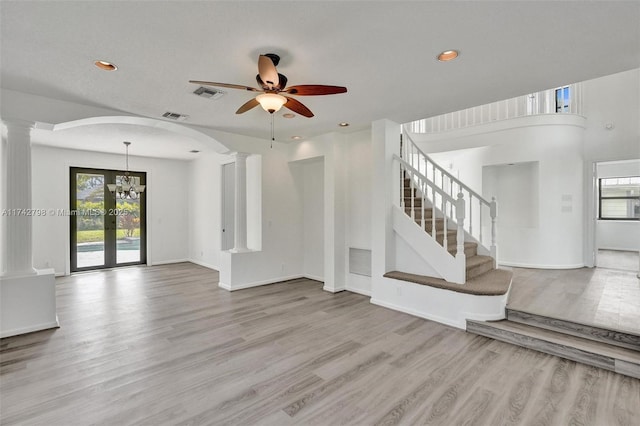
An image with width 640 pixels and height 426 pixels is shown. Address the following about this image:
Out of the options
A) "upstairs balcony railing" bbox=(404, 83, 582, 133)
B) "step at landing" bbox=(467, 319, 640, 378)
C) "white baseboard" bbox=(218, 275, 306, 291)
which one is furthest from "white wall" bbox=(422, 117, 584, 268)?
"white baseboard" bbox=(218, 275, 306, 291)

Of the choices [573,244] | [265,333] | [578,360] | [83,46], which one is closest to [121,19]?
[83,46]

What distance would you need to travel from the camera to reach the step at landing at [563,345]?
272cm

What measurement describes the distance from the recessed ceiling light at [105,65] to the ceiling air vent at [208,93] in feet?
2.55

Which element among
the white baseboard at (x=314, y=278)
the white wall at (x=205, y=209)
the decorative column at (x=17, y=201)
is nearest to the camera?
the decorative column at (x=17, y=201)

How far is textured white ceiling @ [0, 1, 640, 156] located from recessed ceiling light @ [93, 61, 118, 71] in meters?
0.07

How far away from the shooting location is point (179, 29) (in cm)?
225

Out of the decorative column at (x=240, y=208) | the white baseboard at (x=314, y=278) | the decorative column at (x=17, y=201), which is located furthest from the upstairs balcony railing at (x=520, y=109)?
the decorative column at (x=17, y=201)

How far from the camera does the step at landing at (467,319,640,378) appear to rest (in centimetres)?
272

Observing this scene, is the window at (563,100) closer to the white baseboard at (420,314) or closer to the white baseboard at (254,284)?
the white baseboard at (420,314)

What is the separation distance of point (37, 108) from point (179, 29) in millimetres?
2666

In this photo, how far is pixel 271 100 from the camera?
2.73 m

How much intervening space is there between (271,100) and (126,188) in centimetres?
555

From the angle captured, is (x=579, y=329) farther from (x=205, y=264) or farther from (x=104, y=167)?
(x=104, y=167)

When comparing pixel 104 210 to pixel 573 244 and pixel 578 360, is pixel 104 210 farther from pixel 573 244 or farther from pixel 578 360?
pixel 573 244
